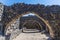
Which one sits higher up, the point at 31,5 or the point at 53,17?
the point at 31,5

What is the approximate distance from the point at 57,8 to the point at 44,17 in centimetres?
132

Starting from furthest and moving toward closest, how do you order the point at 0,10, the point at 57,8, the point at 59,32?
the point at 0,10 < the point at 57,8 < the point at 59,32

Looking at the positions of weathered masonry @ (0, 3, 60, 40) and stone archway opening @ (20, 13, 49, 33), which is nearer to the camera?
weathered masonry @ (0, 3, 60, 40)

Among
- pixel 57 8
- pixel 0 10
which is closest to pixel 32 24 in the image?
pixel 0 10

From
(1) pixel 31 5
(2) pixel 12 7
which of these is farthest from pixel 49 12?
(2) pixel 12 7

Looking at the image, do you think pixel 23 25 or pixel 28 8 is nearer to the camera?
pixel 28 8

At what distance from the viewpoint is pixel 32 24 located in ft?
81.8

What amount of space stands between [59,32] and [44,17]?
1.33 meters

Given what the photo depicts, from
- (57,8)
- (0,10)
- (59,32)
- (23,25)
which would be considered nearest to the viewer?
(59,32)

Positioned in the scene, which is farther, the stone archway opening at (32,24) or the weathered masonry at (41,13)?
the stone archway opening at (32,24)

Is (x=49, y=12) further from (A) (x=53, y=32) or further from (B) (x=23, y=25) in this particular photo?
(B) (x=23, y=25)

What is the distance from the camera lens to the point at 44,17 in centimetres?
1073

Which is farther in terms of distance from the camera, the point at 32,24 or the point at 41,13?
the point at 32,24

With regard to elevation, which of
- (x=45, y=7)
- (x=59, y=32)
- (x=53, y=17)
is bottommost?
(x=59, y=32)
